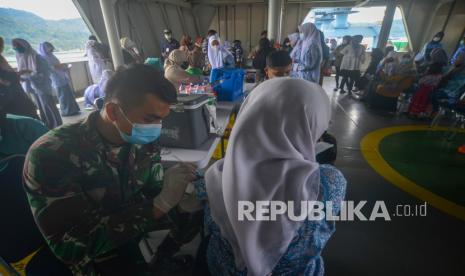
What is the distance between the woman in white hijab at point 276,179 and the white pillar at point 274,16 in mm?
7128

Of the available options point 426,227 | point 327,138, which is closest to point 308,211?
point 327,138

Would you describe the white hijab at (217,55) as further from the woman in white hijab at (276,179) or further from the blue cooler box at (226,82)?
the woman in white hijab at (276,179)

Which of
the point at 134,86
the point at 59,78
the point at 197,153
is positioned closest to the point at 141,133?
the point at 134,86

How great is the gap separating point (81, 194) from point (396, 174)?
11.2ft

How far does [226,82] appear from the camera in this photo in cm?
253


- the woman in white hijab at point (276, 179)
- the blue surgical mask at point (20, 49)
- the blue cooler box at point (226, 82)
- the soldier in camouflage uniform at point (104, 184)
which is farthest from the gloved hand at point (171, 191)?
the blue surgical mask at point (20, 49)

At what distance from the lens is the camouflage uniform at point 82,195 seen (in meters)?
0.84

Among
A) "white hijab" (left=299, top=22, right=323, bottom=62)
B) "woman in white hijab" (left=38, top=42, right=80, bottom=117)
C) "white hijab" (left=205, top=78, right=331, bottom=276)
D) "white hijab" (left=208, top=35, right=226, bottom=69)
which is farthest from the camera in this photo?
"white hijab" (left=208, top=35, right=226, bottom=69)

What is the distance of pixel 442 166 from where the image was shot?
128 inches

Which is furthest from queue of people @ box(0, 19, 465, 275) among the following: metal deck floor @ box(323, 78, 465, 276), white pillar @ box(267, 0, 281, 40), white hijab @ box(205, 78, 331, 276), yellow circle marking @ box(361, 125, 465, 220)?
white pillar @ box(267, 0, 281, 40)

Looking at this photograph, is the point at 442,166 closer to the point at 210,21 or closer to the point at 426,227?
the point at 426,227

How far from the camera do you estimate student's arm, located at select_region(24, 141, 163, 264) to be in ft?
2.75

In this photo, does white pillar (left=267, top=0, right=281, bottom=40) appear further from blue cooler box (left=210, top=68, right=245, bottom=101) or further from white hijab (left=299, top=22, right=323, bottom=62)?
blue cooler box (left=210, top=68, right=245, bottom=101)

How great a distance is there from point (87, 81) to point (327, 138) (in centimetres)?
752
